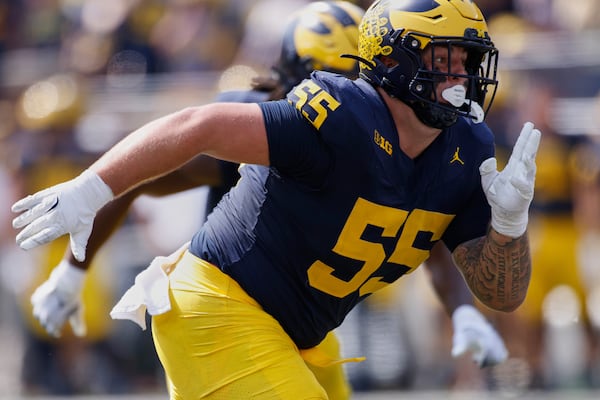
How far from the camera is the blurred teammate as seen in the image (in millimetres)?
3297

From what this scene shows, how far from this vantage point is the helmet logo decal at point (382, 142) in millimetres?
3438

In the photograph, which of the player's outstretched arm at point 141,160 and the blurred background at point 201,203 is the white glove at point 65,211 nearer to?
the player's outstretched arm at point 141,160

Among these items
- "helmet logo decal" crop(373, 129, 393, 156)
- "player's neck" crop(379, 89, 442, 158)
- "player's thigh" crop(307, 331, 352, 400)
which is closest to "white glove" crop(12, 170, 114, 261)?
"helmet logo decal" crop(373, 129, 393, 156)

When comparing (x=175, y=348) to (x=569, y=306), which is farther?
(x=569, y=306)

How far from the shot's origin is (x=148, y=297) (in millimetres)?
3668

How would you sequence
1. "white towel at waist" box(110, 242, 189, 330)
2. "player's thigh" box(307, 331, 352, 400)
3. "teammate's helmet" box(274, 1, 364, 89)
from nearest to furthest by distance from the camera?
"white towel at waist" box(110, 242, 189, 330), "player's thigh" box(307, 331, 352, 400), "teammate's helmet" box(274, 1, 364, 89)

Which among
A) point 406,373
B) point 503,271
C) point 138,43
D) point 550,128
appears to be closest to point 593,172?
point 550,128

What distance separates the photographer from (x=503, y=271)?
3.74m

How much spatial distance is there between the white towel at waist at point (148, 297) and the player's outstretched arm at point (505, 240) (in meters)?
0.98

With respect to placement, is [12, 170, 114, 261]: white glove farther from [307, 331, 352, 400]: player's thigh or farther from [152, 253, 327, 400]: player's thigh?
[307, 331, 352, 400]: player's thigh

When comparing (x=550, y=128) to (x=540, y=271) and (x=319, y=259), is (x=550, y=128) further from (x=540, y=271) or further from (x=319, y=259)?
(x=319, y=259)

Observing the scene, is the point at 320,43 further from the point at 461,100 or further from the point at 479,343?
the point at 461,100

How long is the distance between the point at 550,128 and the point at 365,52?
11.6ft

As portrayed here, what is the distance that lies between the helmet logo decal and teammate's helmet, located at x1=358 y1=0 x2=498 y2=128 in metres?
0.14
